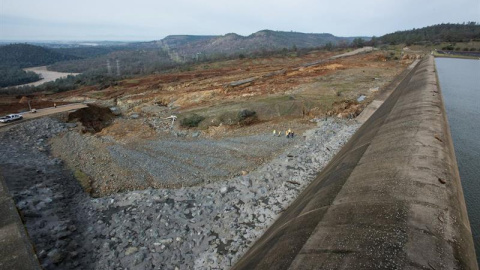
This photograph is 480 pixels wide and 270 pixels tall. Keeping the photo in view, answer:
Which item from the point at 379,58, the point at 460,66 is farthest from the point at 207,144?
the point at 460,66

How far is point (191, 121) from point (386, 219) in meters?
19.0

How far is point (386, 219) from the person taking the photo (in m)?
5.98

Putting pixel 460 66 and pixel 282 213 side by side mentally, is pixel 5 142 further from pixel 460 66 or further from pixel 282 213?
pixel 460 66

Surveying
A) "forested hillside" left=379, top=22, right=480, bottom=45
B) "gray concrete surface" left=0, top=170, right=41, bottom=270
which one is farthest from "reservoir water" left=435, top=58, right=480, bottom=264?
"forested hillside" left=379, top=22, right=480, bottom=45

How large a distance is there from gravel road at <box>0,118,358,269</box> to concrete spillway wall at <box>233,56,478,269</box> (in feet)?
5.93

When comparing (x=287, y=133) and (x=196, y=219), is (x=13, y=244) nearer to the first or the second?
(x=196, y=219)

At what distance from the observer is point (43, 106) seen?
31.0 meters

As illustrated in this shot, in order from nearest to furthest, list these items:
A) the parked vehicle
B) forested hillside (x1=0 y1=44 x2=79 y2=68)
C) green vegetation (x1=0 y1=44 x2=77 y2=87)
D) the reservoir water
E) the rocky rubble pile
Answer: the rocky rubble pile < the reservoir water < the parked vehicle < green vegetation (x1=0 y1=44 x2=77 y2=87) < forested hillside (x1=0 y1=44 x2=79 y2=68)

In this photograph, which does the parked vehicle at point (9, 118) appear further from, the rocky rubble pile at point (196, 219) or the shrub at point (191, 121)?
the rocky rubble pile at point (196, 219)

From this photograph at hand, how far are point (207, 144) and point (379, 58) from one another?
50.1 metres

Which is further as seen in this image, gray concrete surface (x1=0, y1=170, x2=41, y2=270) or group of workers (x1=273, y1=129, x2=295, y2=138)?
group of workers (x1=273, y1=129, x2=295, y2=138)

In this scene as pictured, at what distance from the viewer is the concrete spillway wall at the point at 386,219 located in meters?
5.10

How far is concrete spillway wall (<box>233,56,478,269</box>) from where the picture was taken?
16.7 ft

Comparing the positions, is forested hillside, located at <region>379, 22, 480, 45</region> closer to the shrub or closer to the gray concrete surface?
the shrub
